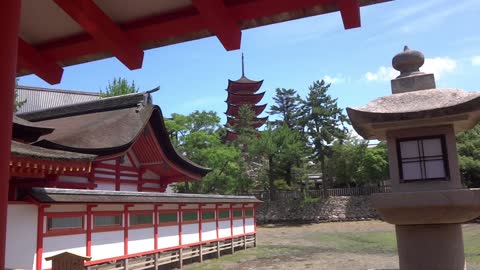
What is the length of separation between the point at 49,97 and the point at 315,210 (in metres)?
26.2

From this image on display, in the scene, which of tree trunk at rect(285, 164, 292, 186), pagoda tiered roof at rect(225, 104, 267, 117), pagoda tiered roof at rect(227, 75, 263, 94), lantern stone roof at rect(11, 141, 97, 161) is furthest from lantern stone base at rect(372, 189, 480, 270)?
pagoda tiered roof at rect(227, 75, 263, 94)

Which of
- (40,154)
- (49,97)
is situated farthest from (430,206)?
(49,97)

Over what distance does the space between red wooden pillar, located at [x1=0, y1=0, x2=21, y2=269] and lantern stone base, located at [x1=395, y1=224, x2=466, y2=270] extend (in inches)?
294

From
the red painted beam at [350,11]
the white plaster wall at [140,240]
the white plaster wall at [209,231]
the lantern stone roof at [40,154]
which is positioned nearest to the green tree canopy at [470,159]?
the white plaster wall at [209,231]

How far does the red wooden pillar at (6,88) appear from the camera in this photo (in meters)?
2.26

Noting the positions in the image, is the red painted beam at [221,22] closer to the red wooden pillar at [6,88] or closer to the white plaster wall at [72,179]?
the red wooden pillar at [6,88]

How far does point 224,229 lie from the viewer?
1938 cm

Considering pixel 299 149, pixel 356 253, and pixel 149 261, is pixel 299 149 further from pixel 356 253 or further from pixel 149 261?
pixel 149 261

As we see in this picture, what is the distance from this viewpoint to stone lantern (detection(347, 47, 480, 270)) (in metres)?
7.45

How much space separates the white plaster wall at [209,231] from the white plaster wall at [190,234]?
0.57 metres

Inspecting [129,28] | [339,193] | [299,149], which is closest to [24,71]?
[129,28]

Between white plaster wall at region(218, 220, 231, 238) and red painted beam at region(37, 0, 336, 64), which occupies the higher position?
red painted beam at region(37, 0, 336, 64)

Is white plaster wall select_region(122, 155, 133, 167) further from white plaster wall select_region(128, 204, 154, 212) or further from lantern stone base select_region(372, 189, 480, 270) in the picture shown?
lantern stone base select_region(372, 189, 480, 270)

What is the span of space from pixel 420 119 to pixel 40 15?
21.9 feet
